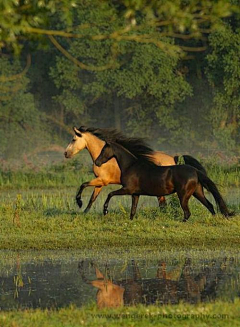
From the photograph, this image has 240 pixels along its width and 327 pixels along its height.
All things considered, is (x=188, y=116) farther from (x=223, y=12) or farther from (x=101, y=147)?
(x=223, y=12)

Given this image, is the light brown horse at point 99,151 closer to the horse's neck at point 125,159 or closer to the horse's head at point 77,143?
the horse's head at point 77,143

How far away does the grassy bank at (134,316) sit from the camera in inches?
337

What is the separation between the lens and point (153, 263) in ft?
42.2

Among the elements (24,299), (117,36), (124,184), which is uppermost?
(117,36)

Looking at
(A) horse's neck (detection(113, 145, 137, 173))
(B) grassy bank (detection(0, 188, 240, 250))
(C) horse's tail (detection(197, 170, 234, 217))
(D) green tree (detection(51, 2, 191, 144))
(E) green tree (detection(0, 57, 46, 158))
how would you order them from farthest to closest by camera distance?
1. (E) green tree (detection(0, 57, 46, 158))
2. (D) green tree (detection(51, 2, 191, 144))
3. (A) horse's neck (detection(113, 145, 137, 173))
4. (C) horse's tail (detection(197, 170, 234, 217))
5. (B) grassy bank (detection(0, 188, 240, 250))

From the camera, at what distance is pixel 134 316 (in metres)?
8.87

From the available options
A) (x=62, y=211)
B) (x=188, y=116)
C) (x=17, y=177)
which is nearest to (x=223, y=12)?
(x=62, y=211)

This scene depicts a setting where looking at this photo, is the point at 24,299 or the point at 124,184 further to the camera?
the point at 124,184

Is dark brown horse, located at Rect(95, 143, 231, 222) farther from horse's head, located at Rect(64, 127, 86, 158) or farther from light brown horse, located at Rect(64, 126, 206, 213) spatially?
horse's head, located at Rect(64, 127, 86, 158)

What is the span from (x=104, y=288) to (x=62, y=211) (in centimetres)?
752

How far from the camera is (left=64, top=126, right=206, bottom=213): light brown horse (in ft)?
57.7

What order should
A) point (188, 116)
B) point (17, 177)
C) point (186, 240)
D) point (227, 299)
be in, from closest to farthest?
point (227, 299), point (186, 240), point (17, 177), point (188, 116)

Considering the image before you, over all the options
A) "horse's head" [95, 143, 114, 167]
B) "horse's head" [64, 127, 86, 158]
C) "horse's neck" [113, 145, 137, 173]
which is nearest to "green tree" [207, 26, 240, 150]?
"horse's head" [64, 127, 86, 158]

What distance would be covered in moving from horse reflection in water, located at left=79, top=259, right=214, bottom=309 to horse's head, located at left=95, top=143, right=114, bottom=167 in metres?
5.23
